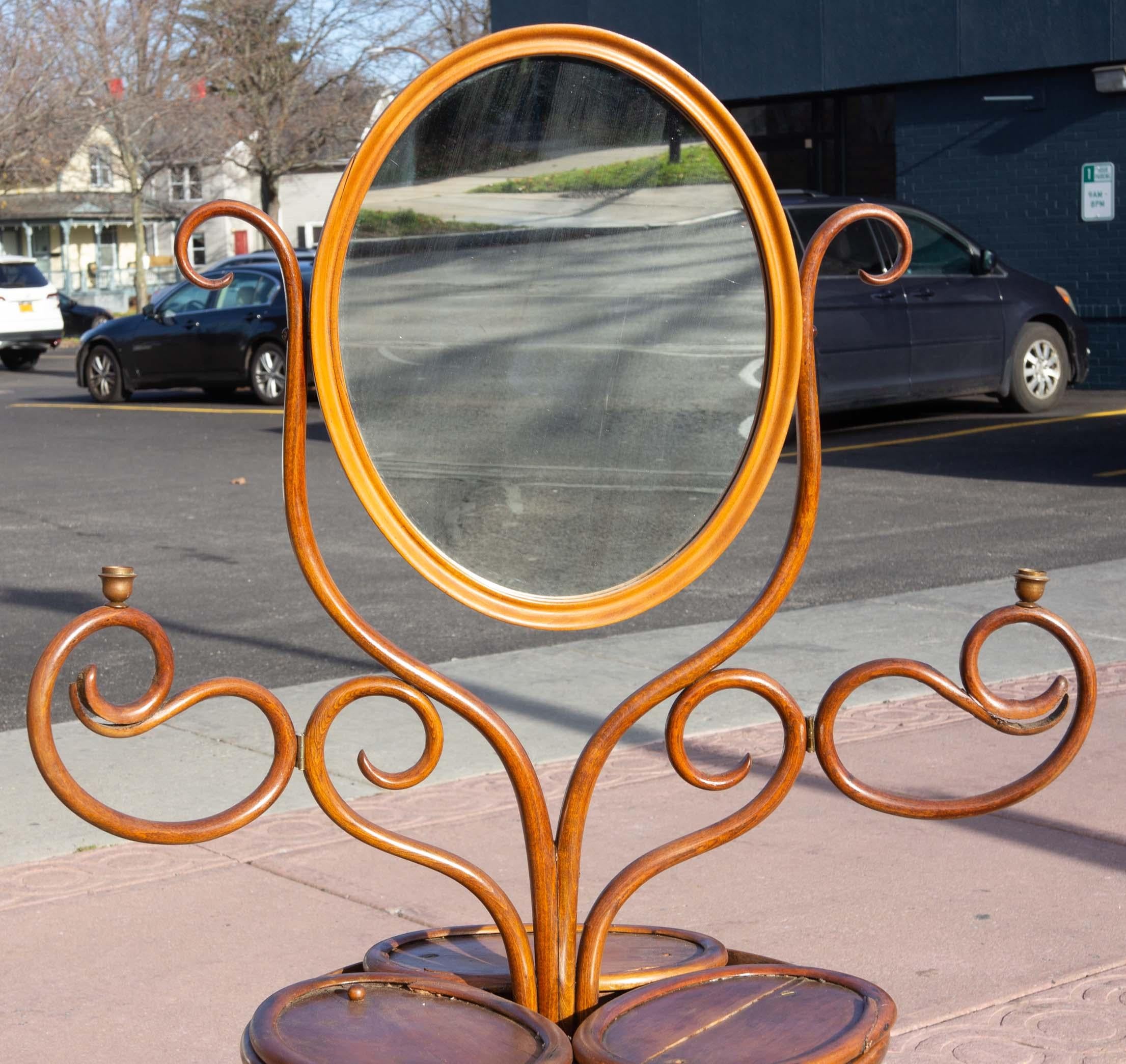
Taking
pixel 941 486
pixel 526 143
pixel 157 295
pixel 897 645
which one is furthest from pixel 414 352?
pixel 157 295

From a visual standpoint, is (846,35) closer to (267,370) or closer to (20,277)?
(267,370)

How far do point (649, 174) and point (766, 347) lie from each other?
1.02 ft

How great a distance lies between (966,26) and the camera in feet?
59.1

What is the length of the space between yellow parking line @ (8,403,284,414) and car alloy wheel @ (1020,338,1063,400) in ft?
24.4

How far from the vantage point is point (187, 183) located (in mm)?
45344

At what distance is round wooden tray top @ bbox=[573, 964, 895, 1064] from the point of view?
2170 mm

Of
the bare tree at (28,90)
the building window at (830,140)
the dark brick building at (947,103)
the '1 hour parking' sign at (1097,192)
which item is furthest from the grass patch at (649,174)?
the bare tree at (28,90)

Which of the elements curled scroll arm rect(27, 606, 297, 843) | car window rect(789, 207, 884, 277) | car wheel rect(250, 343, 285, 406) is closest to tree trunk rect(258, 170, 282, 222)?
car wheel rect(250, 343, 285, 406)

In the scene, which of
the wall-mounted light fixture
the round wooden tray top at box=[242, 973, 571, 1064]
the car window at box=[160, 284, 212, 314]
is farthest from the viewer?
the car window at box=[160, 284, 212, 314]

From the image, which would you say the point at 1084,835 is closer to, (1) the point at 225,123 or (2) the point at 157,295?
(2) the point at 157,295

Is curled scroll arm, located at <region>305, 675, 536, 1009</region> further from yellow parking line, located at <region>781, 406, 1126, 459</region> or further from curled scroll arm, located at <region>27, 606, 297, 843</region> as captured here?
yellow parking line, located at <region>781, 406, 1126, 459</region>

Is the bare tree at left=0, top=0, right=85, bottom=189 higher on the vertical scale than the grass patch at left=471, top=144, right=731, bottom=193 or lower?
higher

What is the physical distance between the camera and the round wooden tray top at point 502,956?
8.24ft

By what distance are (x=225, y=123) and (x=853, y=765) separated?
37528mm
